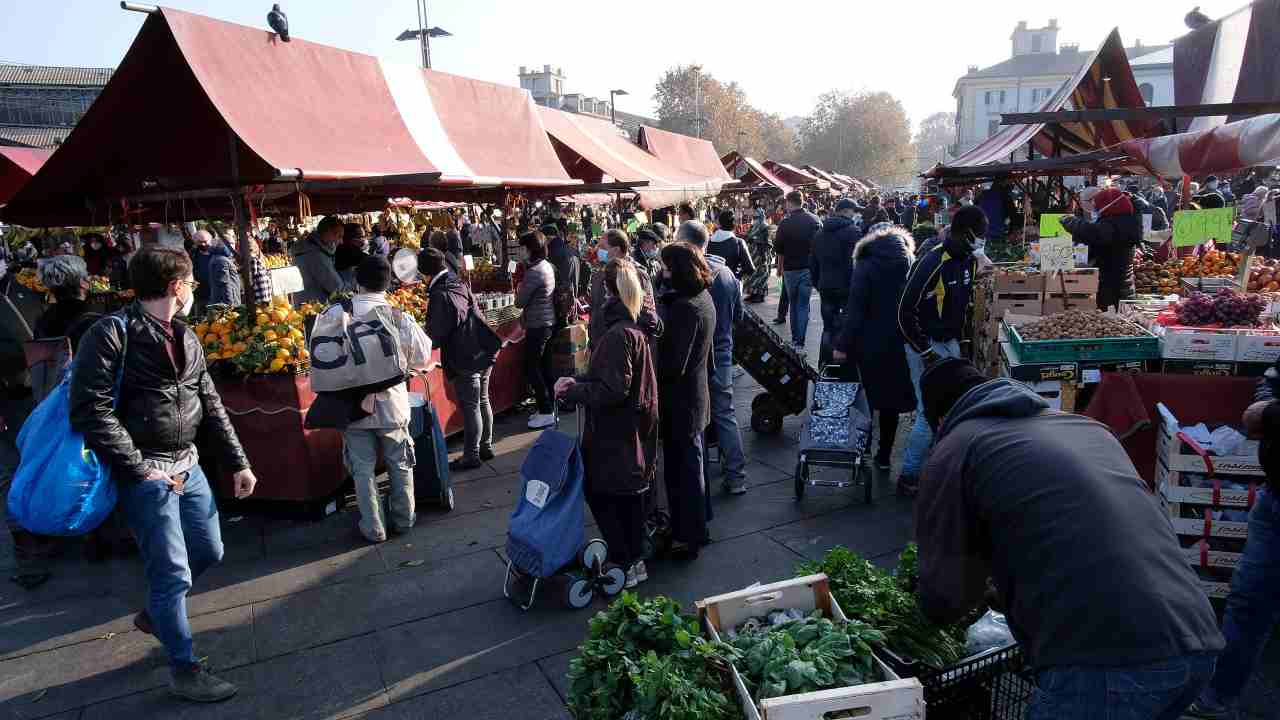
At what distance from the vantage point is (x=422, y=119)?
8.55 meters

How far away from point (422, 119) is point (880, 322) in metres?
5.36

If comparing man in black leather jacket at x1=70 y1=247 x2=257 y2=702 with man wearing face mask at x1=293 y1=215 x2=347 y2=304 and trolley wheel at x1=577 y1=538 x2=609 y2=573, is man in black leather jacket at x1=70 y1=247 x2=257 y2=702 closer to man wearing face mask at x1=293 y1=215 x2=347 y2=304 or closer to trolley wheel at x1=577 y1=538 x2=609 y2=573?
trolley wheel at x1=577 y1=538 x2=609 y2=573

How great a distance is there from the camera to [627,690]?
276cm

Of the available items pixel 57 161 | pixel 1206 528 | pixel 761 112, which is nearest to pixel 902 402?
pixel 1206 528

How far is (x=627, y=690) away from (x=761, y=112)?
81947mm

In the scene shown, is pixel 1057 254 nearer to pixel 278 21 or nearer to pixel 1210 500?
pixel 1210 500

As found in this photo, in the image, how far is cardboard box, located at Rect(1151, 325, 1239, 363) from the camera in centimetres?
434

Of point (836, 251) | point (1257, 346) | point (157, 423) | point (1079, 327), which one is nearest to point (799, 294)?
point (836, 251)

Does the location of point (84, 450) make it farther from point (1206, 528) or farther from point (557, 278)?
point (557, 278)

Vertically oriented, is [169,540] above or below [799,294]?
below

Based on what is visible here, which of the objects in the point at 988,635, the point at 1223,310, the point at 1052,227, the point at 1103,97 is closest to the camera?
the point at 988,635

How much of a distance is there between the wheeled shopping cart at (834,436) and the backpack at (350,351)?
2981 mm

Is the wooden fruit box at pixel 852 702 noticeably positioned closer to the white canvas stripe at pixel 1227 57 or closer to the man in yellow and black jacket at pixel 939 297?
the man in yellow and black jacket at pixel 939 297

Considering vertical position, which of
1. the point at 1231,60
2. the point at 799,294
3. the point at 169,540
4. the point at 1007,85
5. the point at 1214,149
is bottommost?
the point at 169,540
